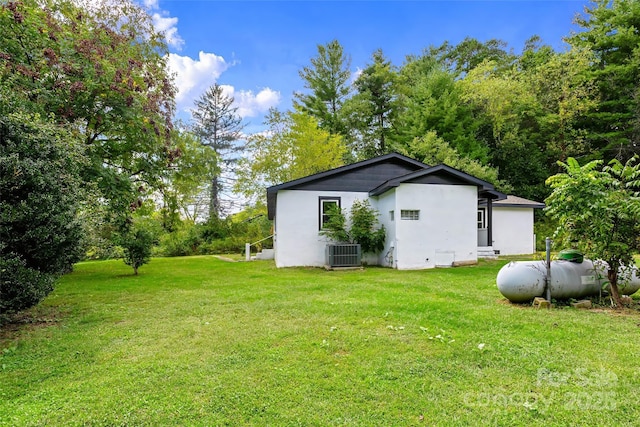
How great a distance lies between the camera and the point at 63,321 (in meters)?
4.97

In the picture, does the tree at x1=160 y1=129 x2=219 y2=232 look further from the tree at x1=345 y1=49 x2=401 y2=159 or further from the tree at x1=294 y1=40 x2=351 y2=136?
the tree at x1=345 y1=49 x2=401 y2=159

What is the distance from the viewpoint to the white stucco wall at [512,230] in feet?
48.2

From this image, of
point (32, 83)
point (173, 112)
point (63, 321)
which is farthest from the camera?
point (173, 112)

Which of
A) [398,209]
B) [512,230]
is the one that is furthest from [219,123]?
[512,230]

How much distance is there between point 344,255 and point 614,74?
21888mm

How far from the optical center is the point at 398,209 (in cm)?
1022

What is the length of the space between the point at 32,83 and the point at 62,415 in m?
8.69

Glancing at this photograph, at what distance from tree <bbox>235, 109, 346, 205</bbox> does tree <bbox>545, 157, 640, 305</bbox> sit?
50.4ft

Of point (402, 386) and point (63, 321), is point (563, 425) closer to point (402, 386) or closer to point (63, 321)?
point (402, 386)

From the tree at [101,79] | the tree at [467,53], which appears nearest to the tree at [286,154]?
the tree at [101,79]

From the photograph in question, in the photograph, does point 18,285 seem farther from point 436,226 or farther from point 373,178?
point 373,178

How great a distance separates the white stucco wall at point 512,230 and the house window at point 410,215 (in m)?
6.33

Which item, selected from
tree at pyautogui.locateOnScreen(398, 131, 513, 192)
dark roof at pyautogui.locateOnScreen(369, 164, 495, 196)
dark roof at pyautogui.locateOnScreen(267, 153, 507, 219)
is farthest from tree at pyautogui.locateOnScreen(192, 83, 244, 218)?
dark roof at pyautogui.locateOnScreen(369, 164, 495, 196)

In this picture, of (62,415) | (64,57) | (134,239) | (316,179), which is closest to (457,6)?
(316,179)
